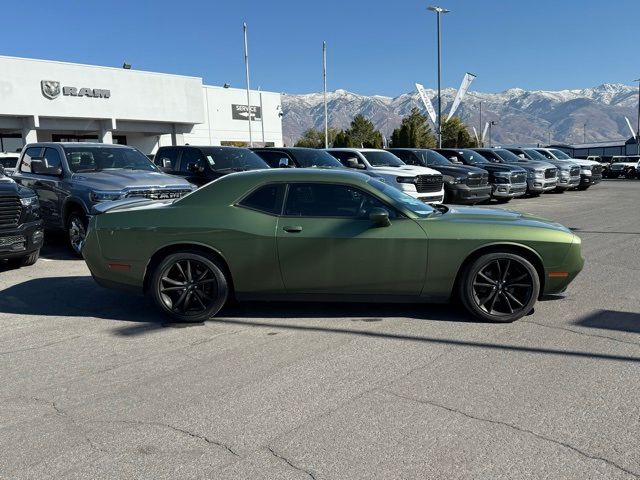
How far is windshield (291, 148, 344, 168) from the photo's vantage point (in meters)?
13.2

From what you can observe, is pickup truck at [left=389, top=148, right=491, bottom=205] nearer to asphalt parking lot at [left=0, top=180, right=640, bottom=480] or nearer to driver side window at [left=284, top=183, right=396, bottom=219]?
asphalt parking lot at [left=0, top=180, right=640, bottom=480]

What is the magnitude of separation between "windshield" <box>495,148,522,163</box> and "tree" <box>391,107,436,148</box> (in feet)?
90.5

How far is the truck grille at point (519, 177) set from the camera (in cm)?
1836

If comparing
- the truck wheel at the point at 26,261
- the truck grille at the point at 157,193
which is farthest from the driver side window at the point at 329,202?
the truck wheel at the point at 26,261

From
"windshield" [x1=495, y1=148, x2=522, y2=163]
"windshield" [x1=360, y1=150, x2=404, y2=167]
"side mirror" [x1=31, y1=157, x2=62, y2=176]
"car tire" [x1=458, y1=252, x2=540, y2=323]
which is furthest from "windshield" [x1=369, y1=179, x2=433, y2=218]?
"windshield" [x1=495, y1=148, x2=522, y2=163]

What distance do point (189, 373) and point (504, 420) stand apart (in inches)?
90.3

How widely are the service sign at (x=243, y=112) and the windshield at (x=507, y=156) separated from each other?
137ft

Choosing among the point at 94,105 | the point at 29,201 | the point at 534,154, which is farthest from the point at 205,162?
the point at 94,105

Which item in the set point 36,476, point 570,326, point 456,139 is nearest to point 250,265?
point 36,476

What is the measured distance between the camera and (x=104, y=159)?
32.3ft

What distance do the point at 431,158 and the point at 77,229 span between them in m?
11.9

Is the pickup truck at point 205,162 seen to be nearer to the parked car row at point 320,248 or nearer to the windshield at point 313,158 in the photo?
the windshield at point 313,158

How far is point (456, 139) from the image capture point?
5419 centimetres

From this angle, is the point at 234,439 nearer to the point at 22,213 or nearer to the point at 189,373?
the point at 189,373
